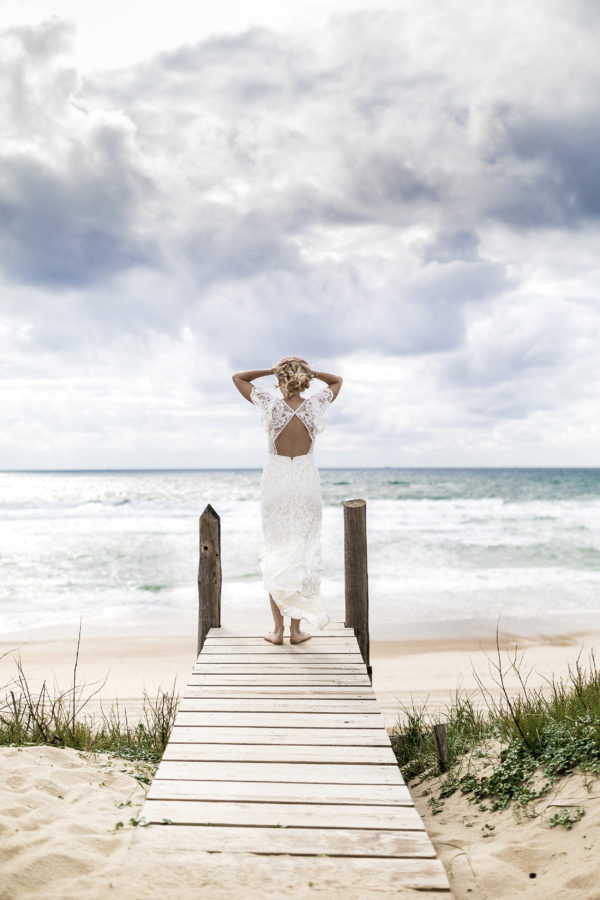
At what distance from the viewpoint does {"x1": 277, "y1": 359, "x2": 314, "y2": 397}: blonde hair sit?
5504mm

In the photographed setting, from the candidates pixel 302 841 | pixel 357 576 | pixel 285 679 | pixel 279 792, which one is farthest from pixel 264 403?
pixel 302 841

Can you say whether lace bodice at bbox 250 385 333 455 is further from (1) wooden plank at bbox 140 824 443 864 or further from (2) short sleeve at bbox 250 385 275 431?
(1) wooden plank at bbox 140 824 443 864

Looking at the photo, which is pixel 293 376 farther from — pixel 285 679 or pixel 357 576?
pixel 285 679

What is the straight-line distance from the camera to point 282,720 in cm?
411

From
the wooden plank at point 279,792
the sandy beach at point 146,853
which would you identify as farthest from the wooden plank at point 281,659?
the wooden plank at point 279,792

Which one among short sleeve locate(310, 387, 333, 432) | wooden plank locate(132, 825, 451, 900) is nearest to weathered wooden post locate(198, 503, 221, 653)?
short sleeve locate(310, 387, 333, 432)

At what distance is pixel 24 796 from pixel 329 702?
2038 millimetres

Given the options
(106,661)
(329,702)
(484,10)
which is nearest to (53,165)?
(484,10)

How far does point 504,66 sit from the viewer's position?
36.7 ft

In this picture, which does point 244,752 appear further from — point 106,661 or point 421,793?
point 106,661

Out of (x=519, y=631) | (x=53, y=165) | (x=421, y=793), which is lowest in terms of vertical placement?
(x=519, y=631)

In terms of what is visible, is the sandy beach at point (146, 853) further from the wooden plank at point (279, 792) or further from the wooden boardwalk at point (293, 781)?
the wooden plank at point (279, 792)

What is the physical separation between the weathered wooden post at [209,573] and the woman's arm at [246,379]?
4.23 ft

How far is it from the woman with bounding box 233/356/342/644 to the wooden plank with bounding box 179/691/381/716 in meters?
1.22
